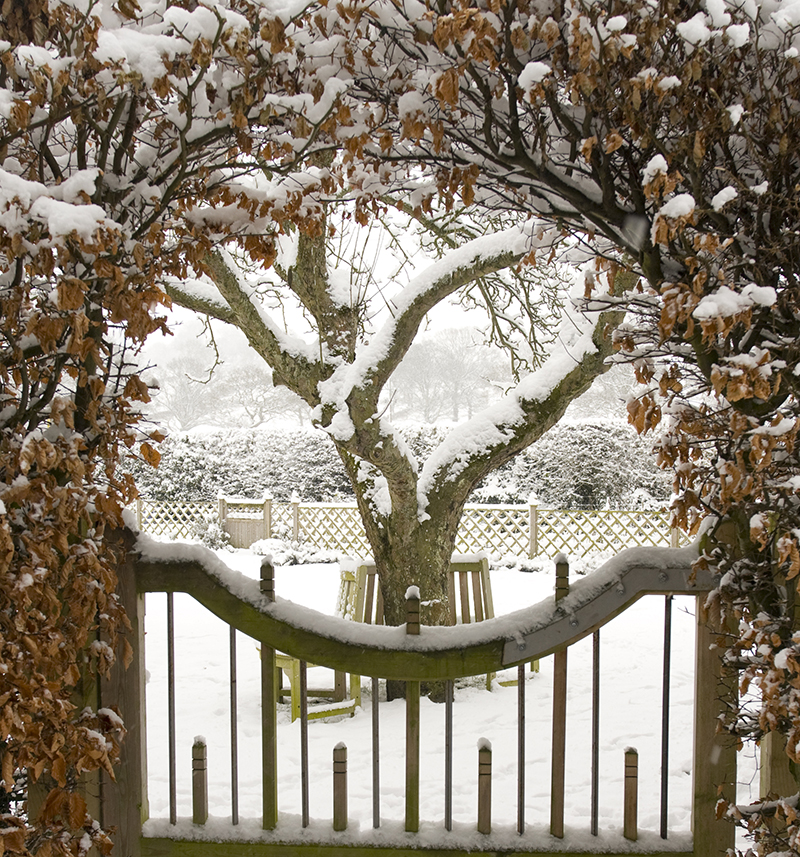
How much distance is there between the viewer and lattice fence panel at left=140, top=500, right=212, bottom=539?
12523 mm

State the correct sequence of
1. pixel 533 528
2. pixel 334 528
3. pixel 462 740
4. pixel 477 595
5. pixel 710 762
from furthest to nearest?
1. pixel 334 528
2. pixel 533 528
3. pixel 477 595
4. pixel 462 740
5. pixel 710 762

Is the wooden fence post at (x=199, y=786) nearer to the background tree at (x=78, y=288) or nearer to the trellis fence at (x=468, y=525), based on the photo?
Result: the background tree at (x=78, y=288)

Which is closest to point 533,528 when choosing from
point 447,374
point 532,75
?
point 532,75

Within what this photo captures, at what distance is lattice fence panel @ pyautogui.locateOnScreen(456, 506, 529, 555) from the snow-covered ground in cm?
423

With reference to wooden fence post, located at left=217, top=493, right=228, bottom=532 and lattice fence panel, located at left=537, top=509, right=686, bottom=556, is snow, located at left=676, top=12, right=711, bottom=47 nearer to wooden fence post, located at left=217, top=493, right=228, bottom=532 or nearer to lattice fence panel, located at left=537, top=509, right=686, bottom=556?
lattice fence panel, located at left=537, top=509, right=686, bottom=556

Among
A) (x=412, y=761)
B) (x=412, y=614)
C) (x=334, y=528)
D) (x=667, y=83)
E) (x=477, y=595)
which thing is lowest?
(x=334, y=528)

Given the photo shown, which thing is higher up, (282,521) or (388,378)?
(388,378)

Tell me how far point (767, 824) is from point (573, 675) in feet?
12.5

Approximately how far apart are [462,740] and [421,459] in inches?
328

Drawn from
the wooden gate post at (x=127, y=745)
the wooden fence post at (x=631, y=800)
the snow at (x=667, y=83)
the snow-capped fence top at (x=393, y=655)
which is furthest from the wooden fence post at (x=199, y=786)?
the snow at (x=667, y=83)

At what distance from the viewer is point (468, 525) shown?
1131 centimetres

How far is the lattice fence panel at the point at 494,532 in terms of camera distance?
11070 mm

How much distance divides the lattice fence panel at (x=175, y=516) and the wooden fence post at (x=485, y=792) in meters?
10.7

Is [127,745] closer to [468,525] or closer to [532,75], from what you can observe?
[532,75]
